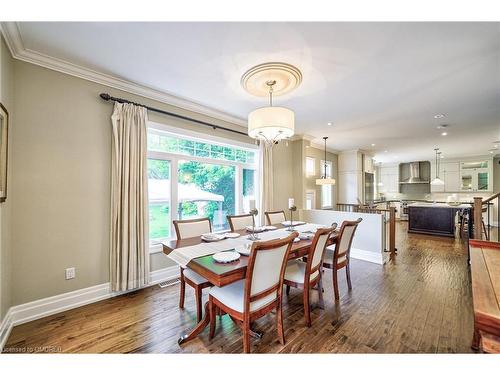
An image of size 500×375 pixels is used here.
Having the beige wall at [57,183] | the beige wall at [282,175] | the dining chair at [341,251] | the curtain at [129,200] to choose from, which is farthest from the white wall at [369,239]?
the beige wall at [57,183]

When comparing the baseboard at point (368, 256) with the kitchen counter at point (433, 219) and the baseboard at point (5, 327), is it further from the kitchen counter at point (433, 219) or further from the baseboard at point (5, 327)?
the baseboard at point (5, 327)

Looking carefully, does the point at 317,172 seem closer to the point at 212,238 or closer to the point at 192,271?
the point at 212,238

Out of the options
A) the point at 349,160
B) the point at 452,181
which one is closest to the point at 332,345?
the point at 349,160

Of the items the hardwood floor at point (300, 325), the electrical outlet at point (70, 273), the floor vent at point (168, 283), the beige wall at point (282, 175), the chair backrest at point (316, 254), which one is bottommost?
the floor vent at point (168, 283)

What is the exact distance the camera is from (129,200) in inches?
103

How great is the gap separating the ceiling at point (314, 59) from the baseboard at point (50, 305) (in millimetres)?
2533

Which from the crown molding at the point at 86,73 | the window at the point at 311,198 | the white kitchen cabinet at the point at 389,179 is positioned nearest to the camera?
the crown molding at the point at 86,73

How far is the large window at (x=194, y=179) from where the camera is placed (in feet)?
10.3

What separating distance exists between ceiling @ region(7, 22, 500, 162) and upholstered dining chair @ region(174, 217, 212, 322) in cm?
180

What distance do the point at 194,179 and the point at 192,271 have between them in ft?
5.76

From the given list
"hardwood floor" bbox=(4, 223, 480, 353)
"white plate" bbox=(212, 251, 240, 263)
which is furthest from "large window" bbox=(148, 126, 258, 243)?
"hardwood floor" bbox=(4, 223, 480, 353)

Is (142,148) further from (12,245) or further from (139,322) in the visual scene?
(139,322)

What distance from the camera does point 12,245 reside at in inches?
79.0

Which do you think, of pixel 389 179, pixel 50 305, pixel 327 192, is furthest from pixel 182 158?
pixel 389 179
